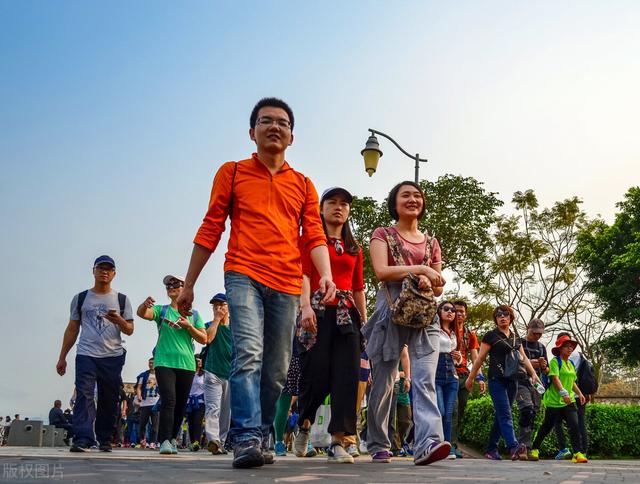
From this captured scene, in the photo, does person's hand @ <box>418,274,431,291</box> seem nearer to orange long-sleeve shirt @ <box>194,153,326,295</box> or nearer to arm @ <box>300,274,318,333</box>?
arm @ <box>300,274,318,333</box>

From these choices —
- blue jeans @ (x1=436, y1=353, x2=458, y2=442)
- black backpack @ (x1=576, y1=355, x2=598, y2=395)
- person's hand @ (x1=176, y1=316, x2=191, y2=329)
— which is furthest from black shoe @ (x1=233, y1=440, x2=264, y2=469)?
black backpack @ (x1=576, y1=355, x2=598, y2=395)

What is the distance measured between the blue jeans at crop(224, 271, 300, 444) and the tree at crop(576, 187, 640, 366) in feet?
108

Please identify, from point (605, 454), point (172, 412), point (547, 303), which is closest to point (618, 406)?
point (605, 454)

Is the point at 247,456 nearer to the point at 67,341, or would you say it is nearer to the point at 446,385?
the point at 67,341

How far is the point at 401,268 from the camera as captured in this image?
5.69m

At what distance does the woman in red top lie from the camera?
573 cm

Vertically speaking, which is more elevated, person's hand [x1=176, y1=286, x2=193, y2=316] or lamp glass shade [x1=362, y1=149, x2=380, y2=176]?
lamp glass shade [x1=362, y1=149, x2=380, y2=176]

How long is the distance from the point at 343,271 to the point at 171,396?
272cm

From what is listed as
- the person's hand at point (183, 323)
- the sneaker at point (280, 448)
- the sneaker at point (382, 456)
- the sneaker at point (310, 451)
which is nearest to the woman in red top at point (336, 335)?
the sneaker at point (382, 456)

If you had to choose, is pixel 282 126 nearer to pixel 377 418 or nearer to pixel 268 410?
pixel 268 410

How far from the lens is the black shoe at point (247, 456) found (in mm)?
4125

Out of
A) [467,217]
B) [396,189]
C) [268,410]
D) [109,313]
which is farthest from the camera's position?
[467,217]

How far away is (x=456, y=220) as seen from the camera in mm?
30984

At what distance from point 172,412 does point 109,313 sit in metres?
1.23
